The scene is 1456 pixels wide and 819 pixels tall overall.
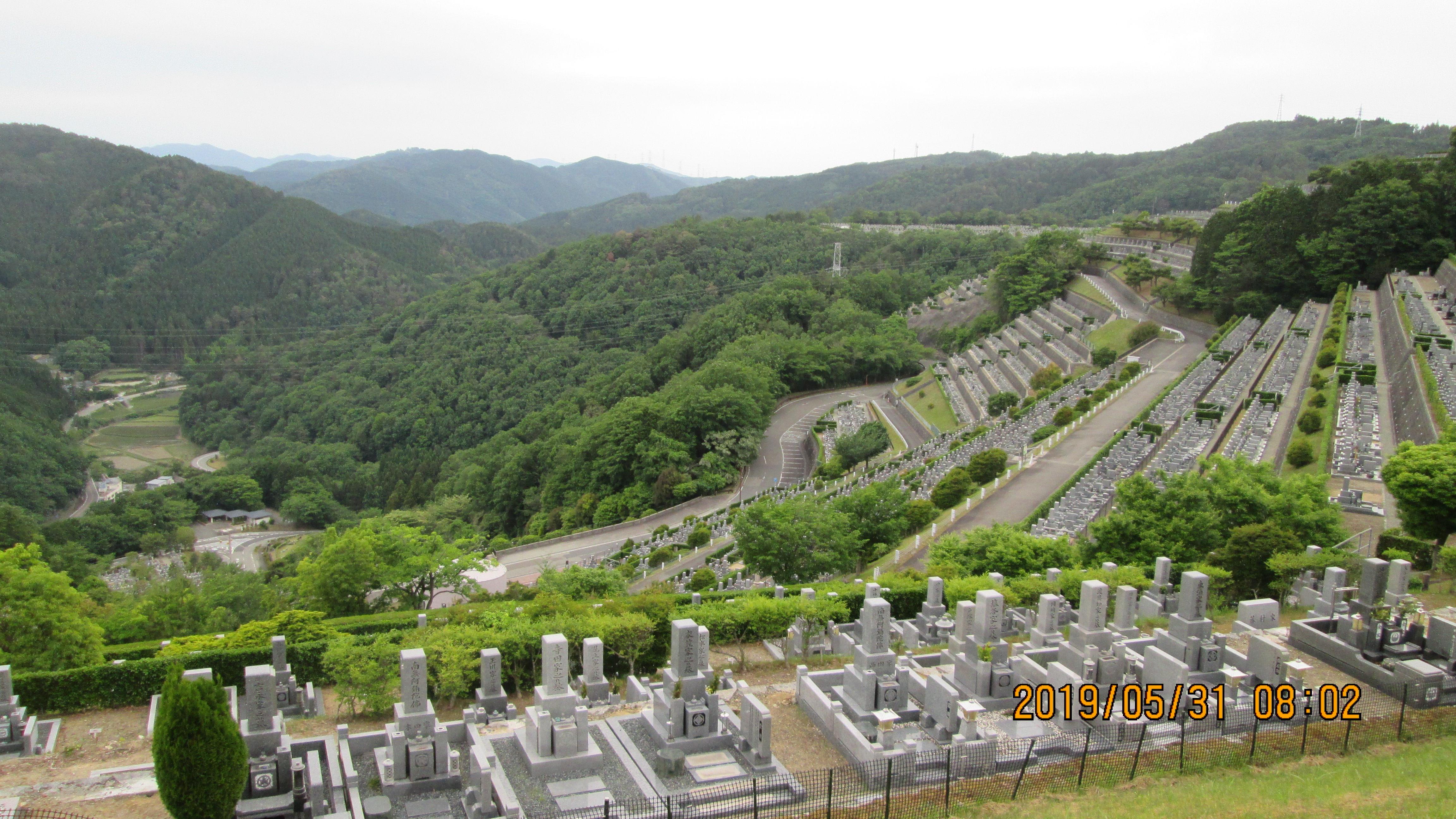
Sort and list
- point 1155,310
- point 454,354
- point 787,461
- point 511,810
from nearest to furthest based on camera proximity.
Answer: point 511,810 < point 787,461 < point 1155,310 < point 454,354

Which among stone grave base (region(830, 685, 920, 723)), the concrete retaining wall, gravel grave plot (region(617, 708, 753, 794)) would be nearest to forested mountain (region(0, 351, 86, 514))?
gravel grave plot (region(617, 708, 753, 794))

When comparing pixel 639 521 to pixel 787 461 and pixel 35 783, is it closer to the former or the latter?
pixel 787 461

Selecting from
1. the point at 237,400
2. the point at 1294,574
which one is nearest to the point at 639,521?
the point at 1294,574

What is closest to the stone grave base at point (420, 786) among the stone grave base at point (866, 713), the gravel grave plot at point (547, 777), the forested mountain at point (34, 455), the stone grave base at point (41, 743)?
the gravel grave plot at point (547, 777)

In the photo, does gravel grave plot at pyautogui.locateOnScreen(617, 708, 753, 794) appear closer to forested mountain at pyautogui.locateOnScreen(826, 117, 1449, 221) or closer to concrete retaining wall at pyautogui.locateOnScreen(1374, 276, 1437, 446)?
concrete retaining wall at pyautogui.locateOnScreen(1374, 276, 1437, 446)

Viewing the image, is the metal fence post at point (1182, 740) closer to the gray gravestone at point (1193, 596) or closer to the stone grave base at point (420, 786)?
the gray gravestone at point (1193, 596)

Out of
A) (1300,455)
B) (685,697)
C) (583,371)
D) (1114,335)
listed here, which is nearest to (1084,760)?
(685,697)
